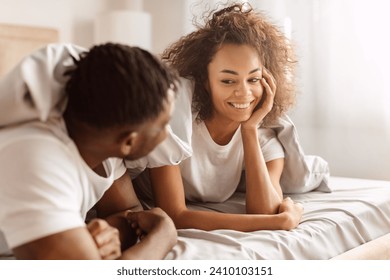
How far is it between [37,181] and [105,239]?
0.39ft

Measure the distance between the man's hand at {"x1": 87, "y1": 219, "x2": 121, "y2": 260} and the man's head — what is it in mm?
87

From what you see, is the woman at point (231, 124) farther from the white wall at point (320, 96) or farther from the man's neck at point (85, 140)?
the white wall at point (320, 96)

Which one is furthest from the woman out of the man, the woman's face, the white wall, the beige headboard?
the white wall

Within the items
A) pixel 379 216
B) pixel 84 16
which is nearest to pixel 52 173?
pixel 379 216

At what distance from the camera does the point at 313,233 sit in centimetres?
90

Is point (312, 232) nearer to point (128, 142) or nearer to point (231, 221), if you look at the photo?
point (231, 221)

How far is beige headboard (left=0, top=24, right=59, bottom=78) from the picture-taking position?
1.19 metres

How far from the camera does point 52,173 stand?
2.02 ft

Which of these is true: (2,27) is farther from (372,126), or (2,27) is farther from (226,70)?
(372,126)

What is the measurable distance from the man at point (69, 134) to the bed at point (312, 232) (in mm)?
120

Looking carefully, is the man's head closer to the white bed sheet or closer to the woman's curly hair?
the white bed sheet

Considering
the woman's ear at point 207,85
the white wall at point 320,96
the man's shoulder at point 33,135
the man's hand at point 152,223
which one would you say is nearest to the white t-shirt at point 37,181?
the man's shoulder at point 33,135

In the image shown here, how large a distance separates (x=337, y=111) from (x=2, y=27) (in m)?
0.88

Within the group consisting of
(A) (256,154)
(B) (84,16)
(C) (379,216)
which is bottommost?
(C) (379,216)
